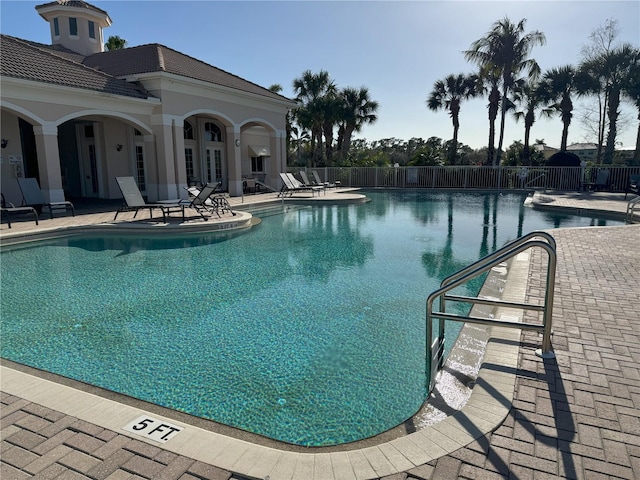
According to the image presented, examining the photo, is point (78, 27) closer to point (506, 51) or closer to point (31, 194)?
point (31, 194)

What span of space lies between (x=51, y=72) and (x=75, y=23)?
1190cm

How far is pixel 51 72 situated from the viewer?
13.8 meters

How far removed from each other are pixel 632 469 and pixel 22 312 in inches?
258

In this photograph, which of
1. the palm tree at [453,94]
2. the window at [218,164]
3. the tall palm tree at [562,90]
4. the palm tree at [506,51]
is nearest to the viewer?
the window at [218,164]

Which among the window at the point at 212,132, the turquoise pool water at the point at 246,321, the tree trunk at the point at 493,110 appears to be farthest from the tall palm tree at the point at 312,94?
the turquoise pool water at the point at 246,321

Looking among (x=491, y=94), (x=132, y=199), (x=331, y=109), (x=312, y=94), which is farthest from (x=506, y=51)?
(x=132, y=199)

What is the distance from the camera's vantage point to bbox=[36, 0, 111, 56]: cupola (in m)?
22.3

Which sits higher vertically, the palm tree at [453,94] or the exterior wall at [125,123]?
the palm tree at [453,94]

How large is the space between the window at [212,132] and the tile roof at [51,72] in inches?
217

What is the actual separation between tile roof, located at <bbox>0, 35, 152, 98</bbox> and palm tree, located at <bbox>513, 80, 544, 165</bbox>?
83.4 ft

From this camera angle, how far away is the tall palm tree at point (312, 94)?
102ft

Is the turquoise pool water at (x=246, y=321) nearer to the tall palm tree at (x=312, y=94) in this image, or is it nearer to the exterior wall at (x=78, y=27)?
the exterior wall at (x=78, y=27)

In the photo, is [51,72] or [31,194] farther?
[51,72]

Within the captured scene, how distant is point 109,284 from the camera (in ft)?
22.3
